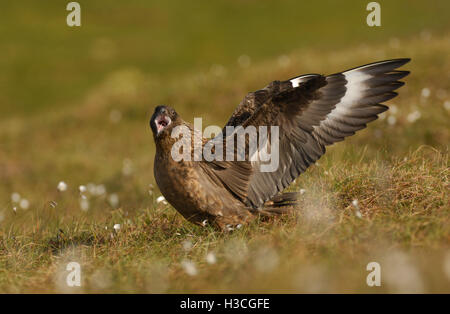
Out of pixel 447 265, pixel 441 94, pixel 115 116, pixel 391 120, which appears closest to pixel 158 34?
pixel 115 116

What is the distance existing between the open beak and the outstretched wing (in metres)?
0.57

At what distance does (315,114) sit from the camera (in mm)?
4008

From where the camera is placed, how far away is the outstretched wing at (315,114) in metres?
3.80

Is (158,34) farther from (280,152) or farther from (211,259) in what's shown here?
(211,259)

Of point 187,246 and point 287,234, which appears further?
point 187,246

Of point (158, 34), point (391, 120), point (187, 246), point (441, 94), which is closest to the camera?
point (187, 246)

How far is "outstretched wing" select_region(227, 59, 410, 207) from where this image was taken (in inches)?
150

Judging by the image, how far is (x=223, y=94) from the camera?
10.1 meters

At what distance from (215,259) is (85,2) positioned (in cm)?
2500

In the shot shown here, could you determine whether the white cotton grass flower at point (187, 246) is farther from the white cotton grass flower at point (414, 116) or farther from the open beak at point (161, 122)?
the white cotton grass flower at point (414, 116)

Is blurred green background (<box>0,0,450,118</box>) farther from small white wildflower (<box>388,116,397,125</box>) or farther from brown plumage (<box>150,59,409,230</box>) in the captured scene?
brown plumage (<box>150,59,409,230</box>)

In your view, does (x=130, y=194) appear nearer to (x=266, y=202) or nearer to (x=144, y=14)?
(x=266, y=202)

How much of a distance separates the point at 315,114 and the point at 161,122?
1156mm
